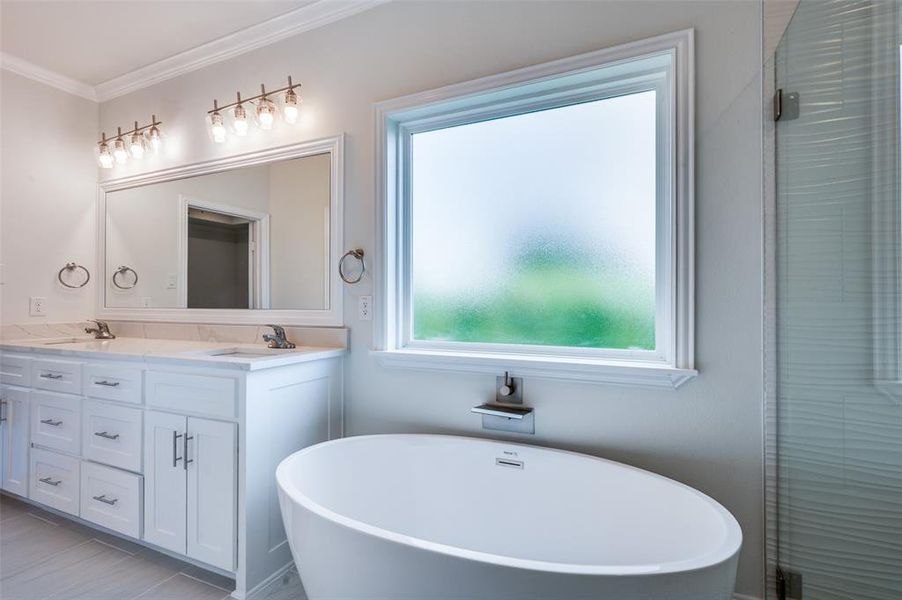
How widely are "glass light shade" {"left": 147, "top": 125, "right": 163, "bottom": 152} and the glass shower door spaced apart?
3.11 meters

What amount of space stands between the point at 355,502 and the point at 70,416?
61.0 inches

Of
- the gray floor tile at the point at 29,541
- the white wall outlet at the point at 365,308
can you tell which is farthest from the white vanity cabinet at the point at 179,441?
the white wall outlet at the point at 365,308

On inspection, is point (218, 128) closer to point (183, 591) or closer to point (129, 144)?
point (129, 144)

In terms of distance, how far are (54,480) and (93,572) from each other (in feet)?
2.14

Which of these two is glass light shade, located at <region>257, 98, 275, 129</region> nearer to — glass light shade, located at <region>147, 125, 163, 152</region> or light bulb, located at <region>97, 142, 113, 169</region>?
glass light shade, located at <region>147, 125, 163, 152</region>

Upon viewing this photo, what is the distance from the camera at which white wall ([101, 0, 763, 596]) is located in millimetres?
1412

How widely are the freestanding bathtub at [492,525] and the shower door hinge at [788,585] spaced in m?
0.40

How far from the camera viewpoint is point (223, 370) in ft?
5.44

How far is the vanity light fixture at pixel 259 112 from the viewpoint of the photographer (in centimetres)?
215

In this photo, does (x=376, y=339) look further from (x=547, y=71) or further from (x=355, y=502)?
(x=547, y=71)

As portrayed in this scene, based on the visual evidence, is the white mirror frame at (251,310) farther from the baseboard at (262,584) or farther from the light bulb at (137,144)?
the baseboard at (262,584)

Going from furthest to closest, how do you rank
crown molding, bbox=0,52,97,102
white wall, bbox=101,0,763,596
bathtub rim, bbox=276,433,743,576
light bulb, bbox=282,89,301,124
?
crown molding, bbox=0,52,97,102, light bulb, bbox=282,89,301,124, white wall, bbox=101,0,763,596, bathtub rim, bbox=276,433,743,576

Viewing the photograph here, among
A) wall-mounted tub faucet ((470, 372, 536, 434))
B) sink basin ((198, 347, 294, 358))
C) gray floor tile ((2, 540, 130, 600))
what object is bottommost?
gray floor tile ((2, 540, 130, 600))

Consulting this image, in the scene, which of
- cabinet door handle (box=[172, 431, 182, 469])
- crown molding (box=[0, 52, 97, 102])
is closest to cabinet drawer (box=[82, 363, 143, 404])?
cabinet door handle (box=[172, 431, 182, 469])
